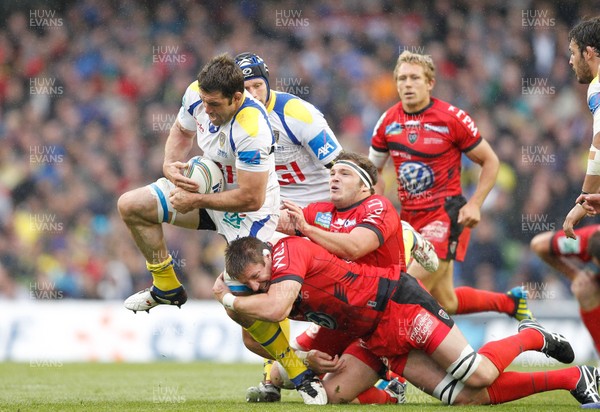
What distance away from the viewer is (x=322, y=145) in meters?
7.94

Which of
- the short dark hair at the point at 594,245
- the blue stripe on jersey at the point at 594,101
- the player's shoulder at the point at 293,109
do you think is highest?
the blue stripe on jersey at the point at 594,101

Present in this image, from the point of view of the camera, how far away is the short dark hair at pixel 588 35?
6.39 metres

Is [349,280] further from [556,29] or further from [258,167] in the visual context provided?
[556,29]

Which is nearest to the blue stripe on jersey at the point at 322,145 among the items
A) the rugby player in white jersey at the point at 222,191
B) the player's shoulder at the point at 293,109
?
the player's shoulder at the point at 293,109

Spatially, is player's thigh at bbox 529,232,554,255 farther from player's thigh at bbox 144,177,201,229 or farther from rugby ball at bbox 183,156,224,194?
player's thigh at bbox 144,177,201,229

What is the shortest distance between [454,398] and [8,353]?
792 cm

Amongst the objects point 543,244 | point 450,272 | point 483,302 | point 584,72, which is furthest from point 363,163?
point 483,302

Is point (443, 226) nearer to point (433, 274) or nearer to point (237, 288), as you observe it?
point (433, 274)

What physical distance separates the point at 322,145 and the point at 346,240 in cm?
163

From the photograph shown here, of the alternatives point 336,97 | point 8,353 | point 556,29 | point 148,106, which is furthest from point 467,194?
point 8,353

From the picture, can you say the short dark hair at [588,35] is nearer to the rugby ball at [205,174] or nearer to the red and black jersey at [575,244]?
the red and black jersey at [575,244]

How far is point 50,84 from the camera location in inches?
704

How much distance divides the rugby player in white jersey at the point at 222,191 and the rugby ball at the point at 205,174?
0.05 metres

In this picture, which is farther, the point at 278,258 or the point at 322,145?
the point at 322,145
